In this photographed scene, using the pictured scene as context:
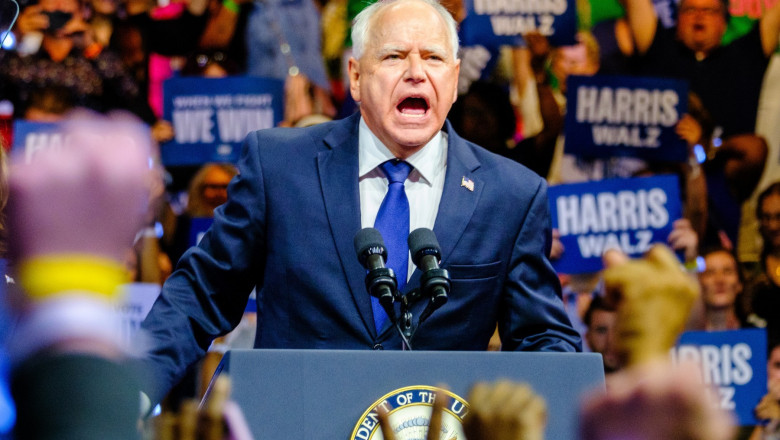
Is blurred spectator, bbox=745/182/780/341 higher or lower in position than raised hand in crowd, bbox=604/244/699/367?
lower

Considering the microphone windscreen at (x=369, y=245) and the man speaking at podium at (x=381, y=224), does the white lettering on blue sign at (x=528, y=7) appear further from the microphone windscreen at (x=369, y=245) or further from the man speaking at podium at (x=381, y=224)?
the microphone windscreen at (x=369, y=245)

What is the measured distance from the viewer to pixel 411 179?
254cm

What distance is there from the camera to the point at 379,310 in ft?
7.75

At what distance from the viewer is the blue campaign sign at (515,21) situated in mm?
5031

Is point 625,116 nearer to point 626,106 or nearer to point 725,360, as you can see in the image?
point 626,106

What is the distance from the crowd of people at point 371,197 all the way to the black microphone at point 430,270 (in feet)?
1.05

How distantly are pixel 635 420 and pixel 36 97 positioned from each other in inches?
172

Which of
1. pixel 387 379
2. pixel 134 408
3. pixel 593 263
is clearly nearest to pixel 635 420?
pixel 134 408

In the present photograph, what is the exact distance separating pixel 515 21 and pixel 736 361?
1857 mm

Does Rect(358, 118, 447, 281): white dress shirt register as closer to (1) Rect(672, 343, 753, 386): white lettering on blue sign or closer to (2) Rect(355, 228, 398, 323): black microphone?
(2) Rect(355, 228, 398, 323): black microphone

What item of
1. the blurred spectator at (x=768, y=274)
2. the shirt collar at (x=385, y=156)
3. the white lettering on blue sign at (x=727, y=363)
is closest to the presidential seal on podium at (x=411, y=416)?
the shirt collar at (x=385, y=156)

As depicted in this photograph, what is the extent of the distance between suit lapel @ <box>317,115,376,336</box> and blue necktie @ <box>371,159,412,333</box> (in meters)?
Result: 0.05

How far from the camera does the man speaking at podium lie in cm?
232

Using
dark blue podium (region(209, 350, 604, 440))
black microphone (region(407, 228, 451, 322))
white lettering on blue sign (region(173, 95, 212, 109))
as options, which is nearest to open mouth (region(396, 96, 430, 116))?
black microphone (region(407, 228, 451, 322))
